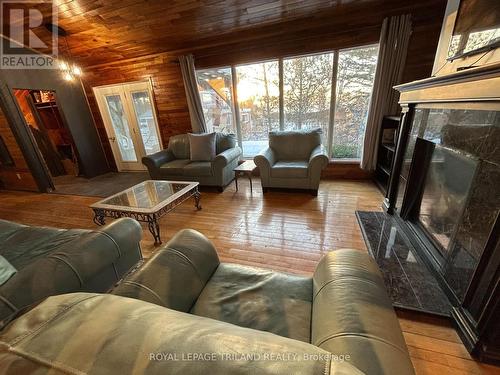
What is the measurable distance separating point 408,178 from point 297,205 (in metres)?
1.24

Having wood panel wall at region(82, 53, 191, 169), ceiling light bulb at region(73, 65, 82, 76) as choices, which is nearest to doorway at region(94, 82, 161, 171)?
wood panel wall at region(82, 53, 191, 169)

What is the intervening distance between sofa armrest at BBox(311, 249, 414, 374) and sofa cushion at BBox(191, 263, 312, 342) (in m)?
0.07

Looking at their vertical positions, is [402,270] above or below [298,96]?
below

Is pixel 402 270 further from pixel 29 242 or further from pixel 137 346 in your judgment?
pixel 29 242

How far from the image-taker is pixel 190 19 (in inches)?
120

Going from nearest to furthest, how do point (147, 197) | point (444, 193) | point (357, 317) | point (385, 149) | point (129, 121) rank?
point (357, 317)
point (444, 193)
point (147, 197)
point (385, 149)
point (129, 121)

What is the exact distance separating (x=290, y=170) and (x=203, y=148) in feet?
5.10

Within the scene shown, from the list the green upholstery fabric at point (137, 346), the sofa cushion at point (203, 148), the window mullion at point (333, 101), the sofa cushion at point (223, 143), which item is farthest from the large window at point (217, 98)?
the green upholstery fabric at point (137, 346)

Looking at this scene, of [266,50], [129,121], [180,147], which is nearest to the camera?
[266,50]

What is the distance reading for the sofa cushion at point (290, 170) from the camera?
2961 millimetres

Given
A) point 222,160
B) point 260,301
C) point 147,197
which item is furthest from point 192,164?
point 260,301

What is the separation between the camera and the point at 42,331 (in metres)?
0.44

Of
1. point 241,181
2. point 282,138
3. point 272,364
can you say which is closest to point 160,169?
point 241,181

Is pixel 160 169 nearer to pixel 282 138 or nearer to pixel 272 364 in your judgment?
Answer: pixel 282 138
